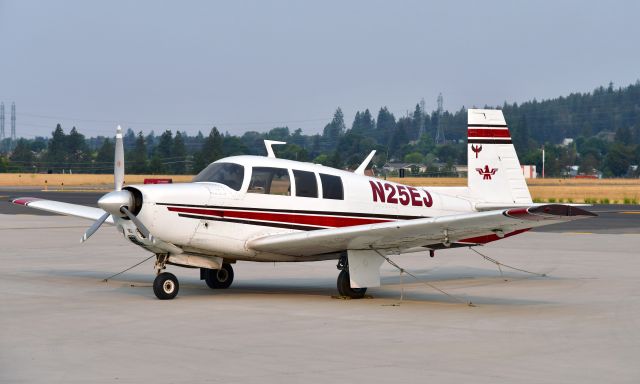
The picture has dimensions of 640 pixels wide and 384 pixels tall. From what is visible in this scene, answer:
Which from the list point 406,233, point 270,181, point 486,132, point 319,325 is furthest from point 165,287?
point 486,132

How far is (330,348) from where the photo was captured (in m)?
9.97

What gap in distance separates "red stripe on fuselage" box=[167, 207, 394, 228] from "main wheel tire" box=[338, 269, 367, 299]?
851 mm

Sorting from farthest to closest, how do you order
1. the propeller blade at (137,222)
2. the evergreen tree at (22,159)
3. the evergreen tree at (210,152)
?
1. the evergreen tree at (22,159)
2. the evergreen tree at (210,152)
3. the propeller blade at (137,222)

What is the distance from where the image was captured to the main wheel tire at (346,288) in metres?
14.3

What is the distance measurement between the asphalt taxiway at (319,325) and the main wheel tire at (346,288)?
0.30 m

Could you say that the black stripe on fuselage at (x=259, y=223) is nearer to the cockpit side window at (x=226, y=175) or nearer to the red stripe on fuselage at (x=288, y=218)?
the red stripe on fuselage at (x=288, y=218)

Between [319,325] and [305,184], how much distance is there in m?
3.53

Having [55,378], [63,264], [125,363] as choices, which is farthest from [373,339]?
[63,264]

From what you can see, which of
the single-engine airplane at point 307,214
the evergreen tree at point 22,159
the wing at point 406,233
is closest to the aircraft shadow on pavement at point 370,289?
the single-engine airplane at point 307,214

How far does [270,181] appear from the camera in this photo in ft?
47.3

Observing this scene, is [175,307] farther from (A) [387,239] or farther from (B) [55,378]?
(B) [55,378]

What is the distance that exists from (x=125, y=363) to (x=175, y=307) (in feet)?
13.2

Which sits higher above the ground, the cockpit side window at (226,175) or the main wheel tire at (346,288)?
the cockpit side window at (226,175)

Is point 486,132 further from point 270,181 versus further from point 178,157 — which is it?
point 178,157
